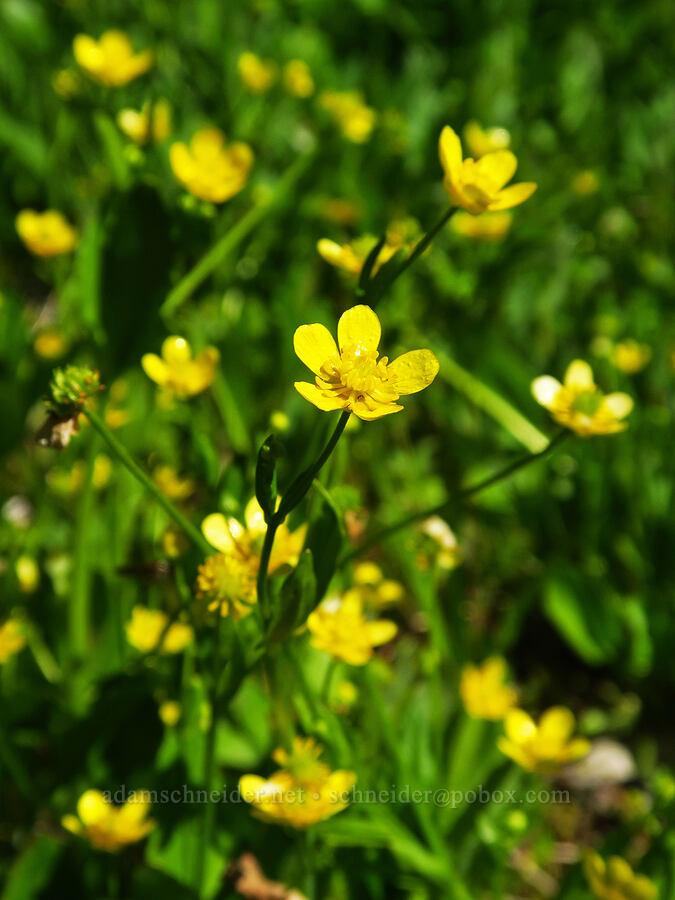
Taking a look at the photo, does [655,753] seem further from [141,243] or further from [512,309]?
[141,243]

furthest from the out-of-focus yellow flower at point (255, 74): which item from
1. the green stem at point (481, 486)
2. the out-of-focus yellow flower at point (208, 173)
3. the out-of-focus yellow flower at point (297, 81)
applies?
the green stem at point (481, 486)

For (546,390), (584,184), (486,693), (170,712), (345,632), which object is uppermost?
(546,390)

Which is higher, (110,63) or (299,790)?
(110,63)

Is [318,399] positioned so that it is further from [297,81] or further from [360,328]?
[297,81]

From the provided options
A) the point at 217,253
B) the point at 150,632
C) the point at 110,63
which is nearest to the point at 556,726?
the point at 150,632

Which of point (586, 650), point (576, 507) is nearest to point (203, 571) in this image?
point (586, 650)

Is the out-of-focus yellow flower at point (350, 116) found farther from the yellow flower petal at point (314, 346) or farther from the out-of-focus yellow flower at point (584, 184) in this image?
the yellow flower petal at point (314, 346)

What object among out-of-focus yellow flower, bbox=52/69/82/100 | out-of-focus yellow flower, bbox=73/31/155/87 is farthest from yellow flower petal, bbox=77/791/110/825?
out-of-focus yellow flower, bbox=52/69/82/100
